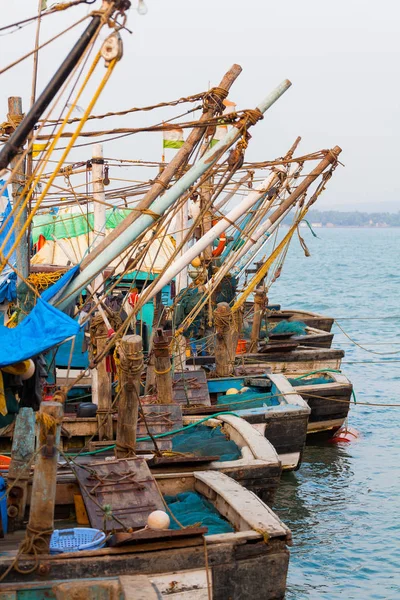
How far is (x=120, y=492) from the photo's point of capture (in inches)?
416

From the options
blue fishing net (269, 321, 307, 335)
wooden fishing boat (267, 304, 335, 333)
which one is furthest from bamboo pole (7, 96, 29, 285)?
wooden fishing boat (267, 304, 335, 333)

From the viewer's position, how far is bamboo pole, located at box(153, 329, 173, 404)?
15.0m

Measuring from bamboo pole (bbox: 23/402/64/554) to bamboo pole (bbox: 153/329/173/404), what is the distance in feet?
20.2

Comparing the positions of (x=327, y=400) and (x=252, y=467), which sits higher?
(x=252, y=467)

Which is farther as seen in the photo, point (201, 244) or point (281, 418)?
point (201, 244)

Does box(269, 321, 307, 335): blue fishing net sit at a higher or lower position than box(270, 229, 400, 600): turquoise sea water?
higher

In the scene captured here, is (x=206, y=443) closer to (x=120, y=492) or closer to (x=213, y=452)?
(x=213, y=452)

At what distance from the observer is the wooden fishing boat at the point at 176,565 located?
27.9 feet

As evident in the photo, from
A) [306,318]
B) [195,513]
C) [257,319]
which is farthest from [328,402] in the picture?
[306,318]

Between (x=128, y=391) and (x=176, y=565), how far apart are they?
3021mm

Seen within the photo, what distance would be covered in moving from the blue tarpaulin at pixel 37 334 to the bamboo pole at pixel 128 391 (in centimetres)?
143

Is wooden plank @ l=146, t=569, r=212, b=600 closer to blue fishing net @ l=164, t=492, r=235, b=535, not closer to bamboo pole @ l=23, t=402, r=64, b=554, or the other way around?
blue fishing net @ l=164, t=492, r=235, b=535

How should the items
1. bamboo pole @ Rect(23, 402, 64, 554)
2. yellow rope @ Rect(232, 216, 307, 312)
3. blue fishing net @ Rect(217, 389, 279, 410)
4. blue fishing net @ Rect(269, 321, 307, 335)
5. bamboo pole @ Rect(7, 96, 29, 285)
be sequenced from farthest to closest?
blue fishing net @ Rect(269, 321, 307, 335) → yellow rope @ Rect(232, 216, 307, 312) → blue fishing net @ Rect(217, 389, 279, 410) → bamboo pole @ Rect(7, 96, 29, 285) → bamboo pole @ Rect(23, 402, 64, 554)

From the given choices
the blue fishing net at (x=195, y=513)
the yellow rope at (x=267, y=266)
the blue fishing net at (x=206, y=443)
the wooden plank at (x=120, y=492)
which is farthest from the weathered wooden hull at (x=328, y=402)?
the wooden plank at (x=120, y=492)
